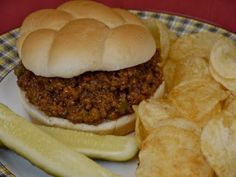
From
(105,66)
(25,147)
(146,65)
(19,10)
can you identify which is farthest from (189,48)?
(19,10)

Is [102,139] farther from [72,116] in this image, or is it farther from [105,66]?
[105,66]

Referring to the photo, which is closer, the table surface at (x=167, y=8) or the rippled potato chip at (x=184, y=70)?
the rippled potato chip at (x=184, y=70)

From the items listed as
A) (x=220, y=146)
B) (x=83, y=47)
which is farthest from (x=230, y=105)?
(x=83, y=47)

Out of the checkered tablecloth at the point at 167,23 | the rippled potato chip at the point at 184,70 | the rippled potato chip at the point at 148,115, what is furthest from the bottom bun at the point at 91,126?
the checkered tablecloth at the point at 167,23

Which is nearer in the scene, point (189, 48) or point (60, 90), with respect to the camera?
point (60, 90)

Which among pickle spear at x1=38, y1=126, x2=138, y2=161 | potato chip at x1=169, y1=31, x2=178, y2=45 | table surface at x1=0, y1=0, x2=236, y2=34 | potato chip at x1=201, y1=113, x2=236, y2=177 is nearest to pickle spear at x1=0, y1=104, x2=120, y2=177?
pickle spear at x1=38, y1=126, x2=138, y2=161

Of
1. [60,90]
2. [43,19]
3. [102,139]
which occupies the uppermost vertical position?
[43,19]

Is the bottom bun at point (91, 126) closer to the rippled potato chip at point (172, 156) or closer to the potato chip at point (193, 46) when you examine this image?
the rippled potato chip at point (172, 156)
